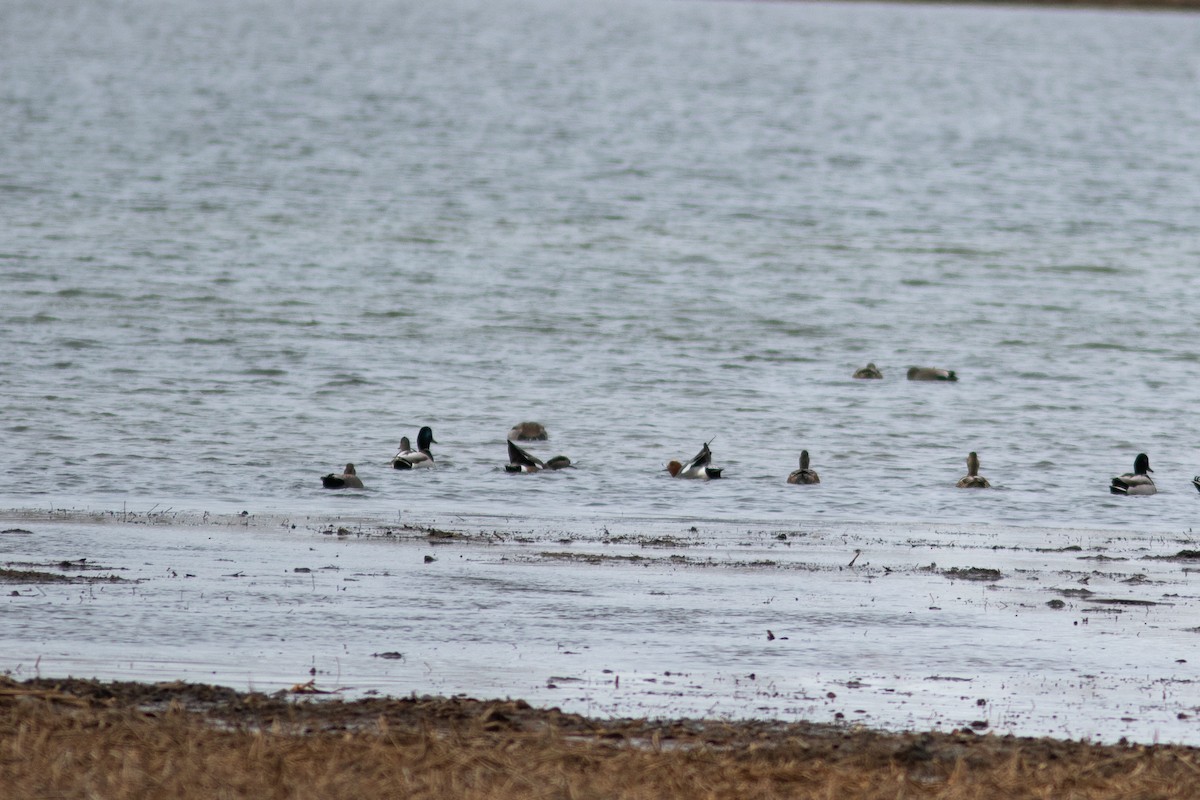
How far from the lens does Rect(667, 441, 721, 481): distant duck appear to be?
16.8 metres

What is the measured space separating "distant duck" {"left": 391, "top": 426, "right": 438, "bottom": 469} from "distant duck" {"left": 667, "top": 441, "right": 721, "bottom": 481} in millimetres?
2278

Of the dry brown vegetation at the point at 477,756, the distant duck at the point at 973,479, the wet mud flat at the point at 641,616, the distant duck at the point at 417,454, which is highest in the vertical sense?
the distant duck at the point at 417,454

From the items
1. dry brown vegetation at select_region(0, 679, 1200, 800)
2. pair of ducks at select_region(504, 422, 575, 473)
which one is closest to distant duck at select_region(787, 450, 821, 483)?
pair of ducks at select_region(504, 422, 575, 473)

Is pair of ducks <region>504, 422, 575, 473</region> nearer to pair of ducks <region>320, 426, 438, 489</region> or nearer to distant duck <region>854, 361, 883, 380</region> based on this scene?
pair of ducks <region>320, 426, 438, 489</region>

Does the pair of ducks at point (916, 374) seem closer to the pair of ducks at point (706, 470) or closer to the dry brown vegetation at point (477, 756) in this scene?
the pair of ducks at point (706, 470)

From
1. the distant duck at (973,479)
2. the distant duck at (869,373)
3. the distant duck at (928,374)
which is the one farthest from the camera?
the distant duck at (928,374)

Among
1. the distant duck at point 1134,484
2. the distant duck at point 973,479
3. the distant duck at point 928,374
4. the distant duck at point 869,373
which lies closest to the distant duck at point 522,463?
the distant duck at point 973,479

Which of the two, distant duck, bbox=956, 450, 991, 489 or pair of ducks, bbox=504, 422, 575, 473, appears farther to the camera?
pair of ducks, bbox=504, 422, 575, 473

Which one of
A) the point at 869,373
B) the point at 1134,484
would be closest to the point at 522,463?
the point at 1134,484

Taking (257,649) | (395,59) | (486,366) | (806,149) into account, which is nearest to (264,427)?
(486,366)

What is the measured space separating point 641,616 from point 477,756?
341 cm

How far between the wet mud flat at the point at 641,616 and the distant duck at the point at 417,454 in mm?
2148

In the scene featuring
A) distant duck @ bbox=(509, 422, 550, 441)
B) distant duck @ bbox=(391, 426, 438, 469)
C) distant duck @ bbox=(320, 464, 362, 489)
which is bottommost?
distant duck @ bbox=(320, 464, 362, 489)

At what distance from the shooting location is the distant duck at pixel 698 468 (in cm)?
1675
